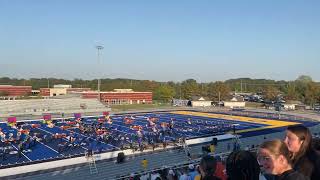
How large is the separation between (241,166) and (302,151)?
2.12 feet

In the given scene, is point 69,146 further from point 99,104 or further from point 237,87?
point 237,87

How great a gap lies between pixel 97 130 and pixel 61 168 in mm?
11295

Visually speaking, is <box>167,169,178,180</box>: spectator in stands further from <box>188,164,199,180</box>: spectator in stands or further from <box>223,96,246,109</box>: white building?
<box>223,96,246,109</box>: white building

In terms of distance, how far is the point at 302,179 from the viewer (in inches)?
102

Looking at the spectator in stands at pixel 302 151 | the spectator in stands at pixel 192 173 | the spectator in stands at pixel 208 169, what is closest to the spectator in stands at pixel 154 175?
the spectator in stands at pixel 192 173

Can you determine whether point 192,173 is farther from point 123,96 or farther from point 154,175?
point 123,96

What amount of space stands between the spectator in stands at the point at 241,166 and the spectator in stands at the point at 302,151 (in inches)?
15.8

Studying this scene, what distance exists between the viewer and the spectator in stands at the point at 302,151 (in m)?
3.42

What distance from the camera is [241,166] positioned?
328 cm

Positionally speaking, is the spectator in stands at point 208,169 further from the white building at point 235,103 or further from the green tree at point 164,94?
the green tree at point 164,94

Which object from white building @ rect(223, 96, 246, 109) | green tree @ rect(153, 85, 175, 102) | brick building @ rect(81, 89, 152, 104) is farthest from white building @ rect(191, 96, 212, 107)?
brick building @ rect(81, 89, 152, 104)

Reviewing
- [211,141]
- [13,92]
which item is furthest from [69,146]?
[13,92]

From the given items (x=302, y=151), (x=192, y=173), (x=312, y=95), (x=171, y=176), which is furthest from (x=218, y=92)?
(x=302, y=151)

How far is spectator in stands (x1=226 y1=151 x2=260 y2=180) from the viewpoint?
10.8 ft
